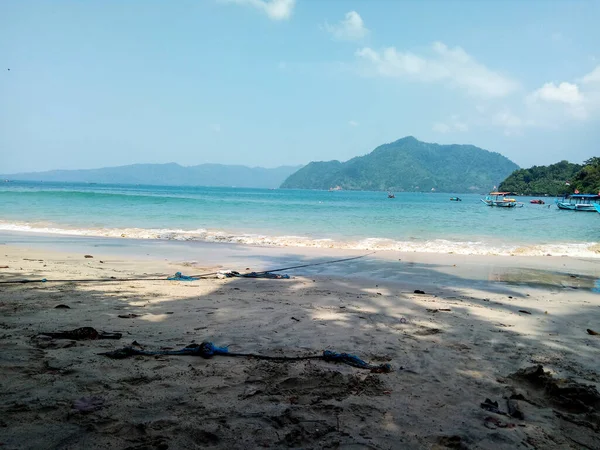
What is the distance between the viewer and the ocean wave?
15110 mm

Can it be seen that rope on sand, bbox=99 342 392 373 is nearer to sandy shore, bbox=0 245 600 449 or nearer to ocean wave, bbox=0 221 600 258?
sandy shore, bbox=0 245 600 449

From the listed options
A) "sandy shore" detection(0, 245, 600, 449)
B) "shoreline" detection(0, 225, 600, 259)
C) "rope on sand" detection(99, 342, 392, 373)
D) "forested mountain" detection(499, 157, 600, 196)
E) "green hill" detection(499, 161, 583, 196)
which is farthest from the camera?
"green hill" detection(499, 161, 583, 196)

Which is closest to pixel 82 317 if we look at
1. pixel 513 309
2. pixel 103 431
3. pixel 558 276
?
pixel 103 431

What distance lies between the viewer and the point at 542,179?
134250 mm

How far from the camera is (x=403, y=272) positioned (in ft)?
32.6

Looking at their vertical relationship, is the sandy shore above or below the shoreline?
above

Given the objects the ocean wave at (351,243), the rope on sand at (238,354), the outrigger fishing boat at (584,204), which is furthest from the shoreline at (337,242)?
the outrigger fishing boat at (584,204)

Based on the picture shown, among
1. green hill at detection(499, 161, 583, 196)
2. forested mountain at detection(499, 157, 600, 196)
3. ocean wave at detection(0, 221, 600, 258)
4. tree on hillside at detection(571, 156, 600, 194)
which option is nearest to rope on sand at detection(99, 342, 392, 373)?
ocean wave at detection(0, 221, 600, 258)

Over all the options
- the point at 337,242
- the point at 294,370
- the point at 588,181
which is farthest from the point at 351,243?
the point at 588,181

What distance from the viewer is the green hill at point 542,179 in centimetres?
12762

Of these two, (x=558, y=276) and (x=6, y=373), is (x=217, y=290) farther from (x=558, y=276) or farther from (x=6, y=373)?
(x=558, y=276)

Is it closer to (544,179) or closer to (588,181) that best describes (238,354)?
(588,181)

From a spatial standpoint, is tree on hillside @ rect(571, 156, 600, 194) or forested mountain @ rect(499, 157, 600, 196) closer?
tree on hillside @ rect(571, 156, 600, 194)

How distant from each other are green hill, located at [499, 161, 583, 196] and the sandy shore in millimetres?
141022
